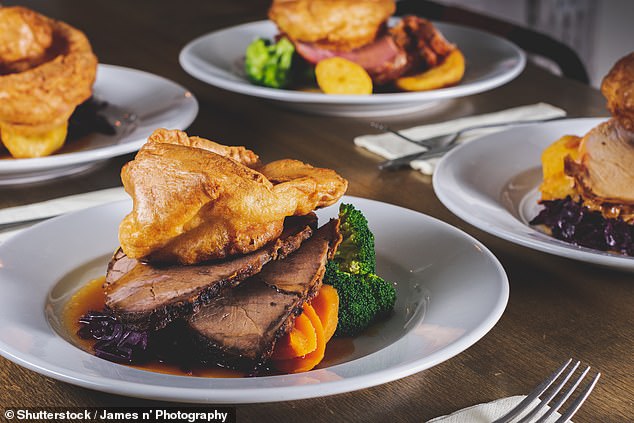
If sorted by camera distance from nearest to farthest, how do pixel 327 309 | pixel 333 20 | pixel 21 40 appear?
pixel 327 309
pixel 21 40
pixel 333 20

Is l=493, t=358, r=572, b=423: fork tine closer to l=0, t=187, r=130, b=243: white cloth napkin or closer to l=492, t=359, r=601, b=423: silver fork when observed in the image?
l=492, t=359, r=601, b=423: silver fork

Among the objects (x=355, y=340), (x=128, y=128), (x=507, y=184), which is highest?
(x=355, y=340)

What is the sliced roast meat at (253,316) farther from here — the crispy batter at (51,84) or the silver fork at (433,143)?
the crispy batter at (51,84)

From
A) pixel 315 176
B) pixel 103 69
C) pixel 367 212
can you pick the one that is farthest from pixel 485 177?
pixel 103 69

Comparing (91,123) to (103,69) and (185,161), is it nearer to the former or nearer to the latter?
(103,69)

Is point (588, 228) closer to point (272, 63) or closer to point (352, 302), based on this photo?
point (352, 302)

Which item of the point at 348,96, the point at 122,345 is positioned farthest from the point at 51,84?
the point at 122,345
